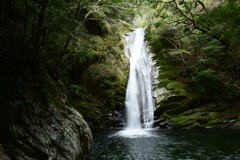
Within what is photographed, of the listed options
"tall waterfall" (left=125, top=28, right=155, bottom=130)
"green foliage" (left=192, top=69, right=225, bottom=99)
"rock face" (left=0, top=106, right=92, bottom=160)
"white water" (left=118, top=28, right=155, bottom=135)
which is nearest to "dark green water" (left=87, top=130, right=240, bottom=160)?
"rock face" (left=0, top=106, right=92, bottom=160)

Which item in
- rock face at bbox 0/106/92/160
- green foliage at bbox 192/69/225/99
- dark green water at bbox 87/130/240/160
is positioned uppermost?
green foliage at bbox 192/69/225/99

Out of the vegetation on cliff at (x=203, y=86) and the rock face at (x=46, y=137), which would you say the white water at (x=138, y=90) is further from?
the rock face at (x=46, y=137)

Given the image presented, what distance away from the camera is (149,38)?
22047mm

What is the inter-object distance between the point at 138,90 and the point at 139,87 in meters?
0.32

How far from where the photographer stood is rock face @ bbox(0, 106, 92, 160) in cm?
509

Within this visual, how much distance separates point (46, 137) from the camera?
19.9 feet

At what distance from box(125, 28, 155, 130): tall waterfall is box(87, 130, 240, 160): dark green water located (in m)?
3.53

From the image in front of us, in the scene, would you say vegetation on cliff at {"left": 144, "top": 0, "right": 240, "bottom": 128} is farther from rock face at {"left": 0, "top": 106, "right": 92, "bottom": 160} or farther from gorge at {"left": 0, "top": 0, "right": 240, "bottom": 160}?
rock face at {"left": 0, "top": 106, "right": 92, "bottom": 160}

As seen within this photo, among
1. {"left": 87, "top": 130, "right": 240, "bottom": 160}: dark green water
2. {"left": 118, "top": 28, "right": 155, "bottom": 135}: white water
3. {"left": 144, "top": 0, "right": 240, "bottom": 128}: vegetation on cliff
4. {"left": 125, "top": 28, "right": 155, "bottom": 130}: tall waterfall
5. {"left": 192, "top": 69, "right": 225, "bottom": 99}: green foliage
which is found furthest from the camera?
{"left": 125, "top": 28, "right": 155, "bottom": 130}: tall waterfall

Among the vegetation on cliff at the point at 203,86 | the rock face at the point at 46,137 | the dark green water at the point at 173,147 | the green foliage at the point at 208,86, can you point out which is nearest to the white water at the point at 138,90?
the vegetation on cliff at the point at 203,86

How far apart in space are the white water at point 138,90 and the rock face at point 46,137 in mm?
6316

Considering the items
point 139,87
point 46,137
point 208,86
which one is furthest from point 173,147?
point 139,87

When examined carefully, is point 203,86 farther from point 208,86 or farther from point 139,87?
point 139,87

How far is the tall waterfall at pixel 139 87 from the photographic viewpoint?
1575cm
